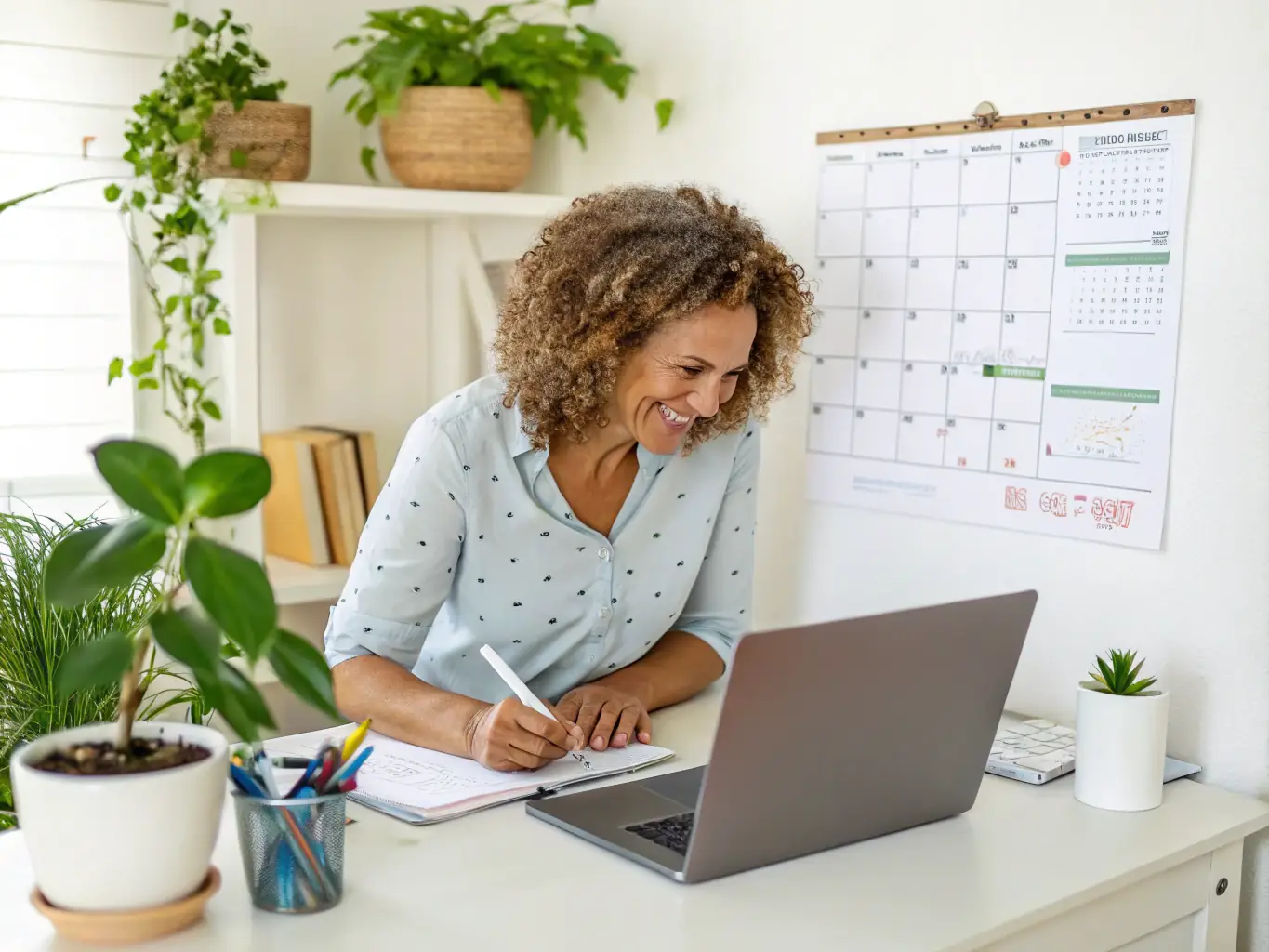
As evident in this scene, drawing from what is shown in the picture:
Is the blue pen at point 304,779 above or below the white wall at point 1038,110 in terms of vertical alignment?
below

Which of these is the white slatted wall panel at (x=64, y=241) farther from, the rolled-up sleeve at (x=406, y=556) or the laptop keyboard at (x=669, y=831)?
the laptop keyboard at (x=669, y=831)

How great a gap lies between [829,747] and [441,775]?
44 centimetres

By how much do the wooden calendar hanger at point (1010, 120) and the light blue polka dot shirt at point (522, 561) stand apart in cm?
46

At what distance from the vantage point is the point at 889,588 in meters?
2.00

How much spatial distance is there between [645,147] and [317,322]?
2.27 ft

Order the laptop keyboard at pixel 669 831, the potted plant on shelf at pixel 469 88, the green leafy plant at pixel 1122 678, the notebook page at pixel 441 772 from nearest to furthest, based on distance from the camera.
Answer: the laptop keyboard at pixel 669 831 → the notebook page at pixel 441 772 → the green leafy plant at pixel 1122 678 → the potted plant on shelf at pixel 469 88

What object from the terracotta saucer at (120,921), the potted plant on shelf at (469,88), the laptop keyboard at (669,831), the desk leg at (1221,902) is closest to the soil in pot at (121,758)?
the terracotta saucer at (120,921)

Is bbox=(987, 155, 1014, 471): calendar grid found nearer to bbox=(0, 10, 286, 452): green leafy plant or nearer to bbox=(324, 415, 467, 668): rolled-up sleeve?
bbox=(324, 415, 467, 668): rolled-up sleeve

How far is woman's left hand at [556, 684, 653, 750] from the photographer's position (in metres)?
1.61

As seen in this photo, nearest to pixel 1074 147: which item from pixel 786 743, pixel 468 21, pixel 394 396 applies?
pixel 786 743

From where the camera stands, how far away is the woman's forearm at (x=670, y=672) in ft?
5.84

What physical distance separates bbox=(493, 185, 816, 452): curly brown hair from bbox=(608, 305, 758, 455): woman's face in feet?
0.05

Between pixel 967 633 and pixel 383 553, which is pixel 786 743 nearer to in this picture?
pixel 967 633

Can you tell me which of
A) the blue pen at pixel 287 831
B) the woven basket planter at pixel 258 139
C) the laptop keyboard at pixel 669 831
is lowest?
the laptop keyboard at pixel 669 831
